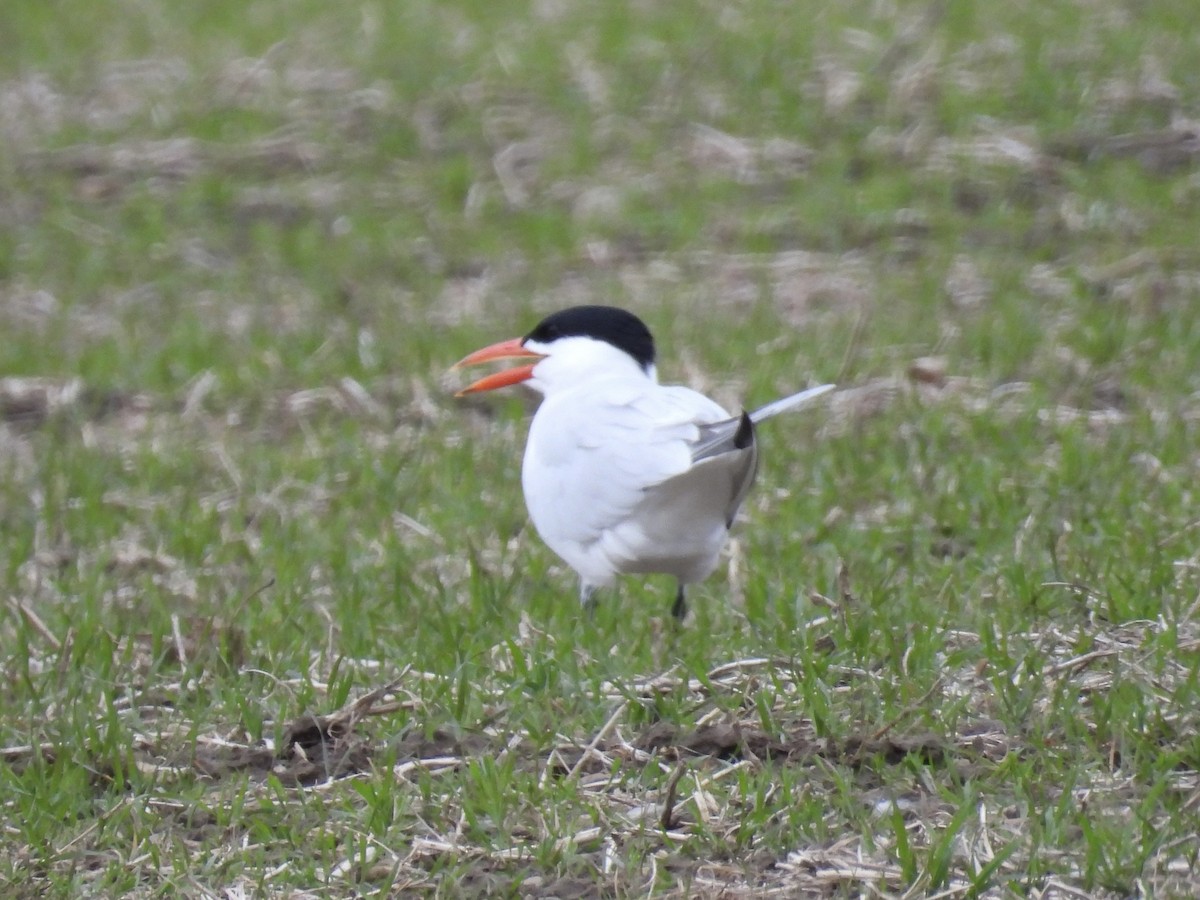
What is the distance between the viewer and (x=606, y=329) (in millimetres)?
5016

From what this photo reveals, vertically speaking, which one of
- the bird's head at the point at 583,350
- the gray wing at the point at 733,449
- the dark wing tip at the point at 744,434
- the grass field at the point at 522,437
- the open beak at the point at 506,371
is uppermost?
the dark wing tip at the point at 744,434

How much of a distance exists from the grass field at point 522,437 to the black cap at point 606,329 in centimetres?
68

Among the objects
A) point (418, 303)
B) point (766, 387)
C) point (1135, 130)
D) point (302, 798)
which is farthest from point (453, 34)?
point (302, 798)

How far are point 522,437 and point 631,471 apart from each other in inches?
96.1

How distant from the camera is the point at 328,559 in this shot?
5590 mm

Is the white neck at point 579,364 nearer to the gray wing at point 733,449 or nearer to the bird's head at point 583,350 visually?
the bird's head at point 583,350

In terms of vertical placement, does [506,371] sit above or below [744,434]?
below

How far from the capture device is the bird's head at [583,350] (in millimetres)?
5012

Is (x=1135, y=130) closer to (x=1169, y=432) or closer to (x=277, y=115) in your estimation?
(x=1169, y=432)

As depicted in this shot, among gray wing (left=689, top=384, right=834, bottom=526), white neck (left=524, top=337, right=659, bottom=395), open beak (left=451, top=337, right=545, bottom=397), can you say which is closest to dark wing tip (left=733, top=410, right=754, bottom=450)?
gray wing (left=689, top=384, right=834, bottom=526)

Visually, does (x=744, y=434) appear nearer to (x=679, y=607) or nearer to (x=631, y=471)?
(x=631, y=471)

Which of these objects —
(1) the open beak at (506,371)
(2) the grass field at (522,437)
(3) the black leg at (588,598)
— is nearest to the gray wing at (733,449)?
(2) the grass field at (522,437)

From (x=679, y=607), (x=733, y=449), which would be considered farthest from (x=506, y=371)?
(x=733, y=449)

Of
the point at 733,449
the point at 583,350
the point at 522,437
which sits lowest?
the point at 522,437
